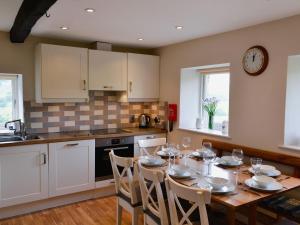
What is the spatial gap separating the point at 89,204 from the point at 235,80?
2.39 meters

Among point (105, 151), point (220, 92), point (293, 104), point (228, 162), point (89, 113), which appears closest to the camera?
point (228, 162)

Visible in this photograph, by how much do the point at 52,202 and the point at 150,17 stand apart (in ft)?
Result: 8.21

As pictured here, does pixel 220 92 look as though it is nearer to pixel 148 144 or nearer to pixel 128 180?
pixel 148 144

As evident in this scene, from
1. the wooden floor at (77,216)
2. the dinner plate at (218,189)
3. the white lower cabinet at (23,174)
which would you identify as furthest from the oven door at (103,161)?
the dinner plate at (218,189)

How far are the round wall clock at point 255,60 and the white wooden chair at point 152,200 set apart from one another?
1.65 meters

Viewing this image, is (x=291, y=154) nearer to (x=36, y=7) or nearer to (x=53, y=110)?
(x=36, y=7)

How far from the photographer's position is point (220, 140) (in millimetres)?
3250

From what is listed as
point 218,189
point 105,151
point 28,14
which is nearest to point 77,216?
point 105,151

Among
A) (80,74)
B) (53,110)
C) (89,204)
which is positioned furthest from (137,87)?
(89,204)

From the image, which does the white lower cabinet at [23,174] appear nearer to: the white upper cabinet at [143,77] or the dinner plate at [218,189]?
the white upper cabinet at [143,77]

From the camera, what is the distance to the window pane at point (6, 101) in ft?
11.2

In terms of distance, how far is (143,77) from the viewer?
4.09 m

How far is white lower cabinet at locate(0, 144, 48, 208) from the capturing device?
2896mm

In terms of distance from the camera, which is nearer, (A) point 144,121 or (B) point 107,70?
(B) point 107,70
